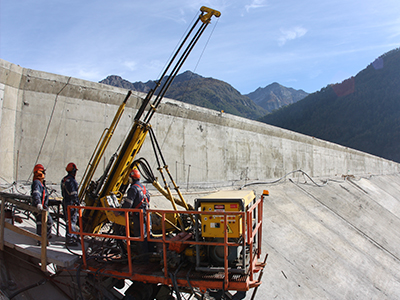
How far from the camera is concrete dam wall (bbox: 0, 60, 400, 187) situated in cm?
663

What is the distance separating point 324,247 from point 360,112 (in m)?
89.1

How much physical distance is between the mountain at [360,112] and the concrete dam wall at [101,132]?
69.8 meters

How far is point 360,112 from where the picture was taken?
87000 millimetres

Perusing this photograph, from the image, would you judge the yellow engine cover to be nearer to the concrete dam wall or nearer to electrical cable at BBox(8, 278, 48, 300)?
electrical cable at BBox(8, 278, 48, 300)

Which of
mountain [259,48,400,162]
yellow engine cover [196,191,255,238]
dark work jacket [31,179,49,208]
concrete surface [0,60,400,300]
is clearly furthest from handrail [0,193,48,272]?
mountain [259,48,400,162]

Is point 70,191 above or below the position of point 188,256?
above

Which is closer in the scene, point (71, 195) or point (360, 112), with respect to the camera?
point (71, 195)

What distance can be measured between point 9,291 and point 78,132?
13.3ft

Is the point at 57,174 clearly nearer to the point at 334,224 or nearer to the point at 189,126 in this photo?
the point at 189,126

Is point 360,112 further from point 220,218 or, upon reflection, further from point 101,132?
point 220,218

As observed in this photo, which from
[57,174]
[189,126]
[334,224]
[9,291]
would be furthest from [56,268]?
[334,224]

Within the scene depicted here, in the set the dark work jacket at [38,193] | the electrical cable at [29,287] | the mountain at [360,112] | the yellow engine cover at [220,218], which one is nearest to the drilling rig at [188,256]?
the yellow engine cover at [220,218]

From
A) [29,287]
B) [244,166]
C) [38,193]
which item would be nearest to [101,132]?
[38,193]

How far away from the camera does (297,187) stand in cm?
1572
